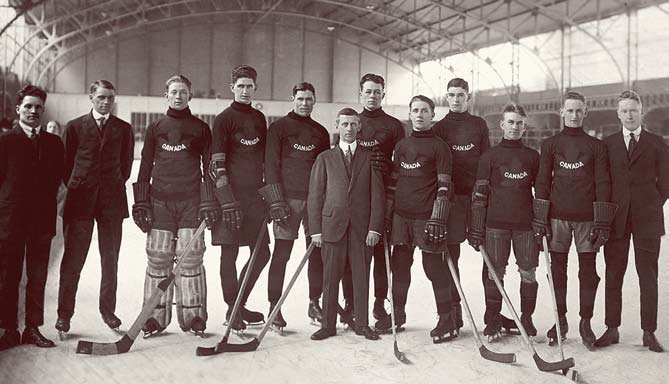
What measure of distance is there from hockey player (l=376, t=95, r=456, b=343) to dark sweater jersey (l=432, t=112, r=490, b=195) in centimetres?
36

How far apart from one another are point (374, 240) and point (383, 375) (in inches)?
42.8

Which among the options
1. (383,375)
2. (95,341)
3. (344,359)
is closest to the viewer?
(383,375)

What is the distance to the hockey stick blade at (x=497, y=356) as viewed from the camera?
4.05 m

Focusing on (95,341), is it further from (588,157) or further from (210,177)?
(588,157)

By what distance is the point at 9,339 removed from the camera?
13.5ft

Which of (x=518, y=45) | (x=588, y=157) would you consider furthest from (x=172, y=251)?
(x=518, y=45)

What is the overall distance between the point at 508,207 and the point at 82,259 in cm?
331

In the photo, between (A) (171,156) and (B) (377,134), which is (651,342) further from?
(A) (171,156)

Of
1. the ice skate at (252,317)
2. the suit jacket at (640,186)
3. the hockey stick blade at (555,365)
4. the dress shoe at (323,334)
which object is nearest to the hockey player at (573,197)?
the suit jacket at (640,186)

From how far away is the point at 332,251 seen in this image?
462 cm

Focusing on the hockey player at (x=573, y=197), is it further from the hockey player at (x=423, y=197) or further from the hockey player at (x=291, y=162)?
the hockey player at (x=291, y=162)

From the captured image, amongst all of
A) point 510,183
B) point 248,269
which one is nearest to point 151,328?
point 248,269

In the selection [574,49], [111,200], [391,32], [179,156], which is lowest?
[111,200]

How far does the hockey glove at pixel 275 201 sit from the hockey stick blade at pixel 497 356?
177 centimetres
